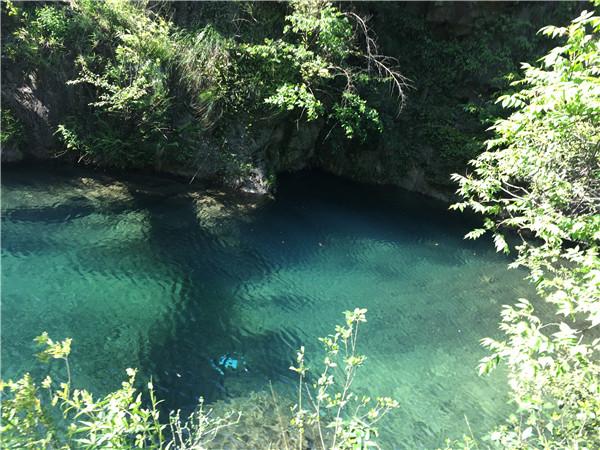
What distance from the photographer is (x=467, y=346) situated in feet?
23.2

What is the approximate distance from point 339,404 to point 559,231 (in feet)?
8.33

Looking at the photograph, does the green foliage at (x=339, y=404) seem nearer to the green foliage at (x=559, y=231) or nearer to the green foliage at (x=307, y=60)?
the green foliage at (x=559, y=231)

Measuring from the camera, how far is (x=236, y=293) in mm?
7523

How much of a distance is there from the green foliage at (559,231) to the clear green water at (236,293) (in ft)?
7.40

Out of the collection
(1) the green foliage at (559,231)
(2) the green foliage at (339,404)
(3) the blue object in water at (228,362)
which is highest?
(1) the green foliage at (559,231)

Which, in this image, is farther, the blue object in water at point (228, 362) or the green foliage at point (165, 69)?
the green foliage at point (165, 69)

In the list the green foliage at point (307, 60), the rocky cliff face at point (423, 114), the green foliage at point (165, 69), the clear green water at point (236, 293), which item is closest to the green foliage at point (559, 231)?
the clear green water at point (236, 293)

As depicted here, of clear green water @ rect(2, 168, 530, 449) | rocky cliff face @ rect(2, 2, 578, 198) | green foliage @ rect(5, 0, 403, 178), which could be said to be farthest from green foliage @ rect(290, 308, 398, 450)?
rocky cliff face @ rect(2, 2, 578, 198)

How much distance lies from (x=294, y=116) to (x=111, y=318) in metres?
7.95

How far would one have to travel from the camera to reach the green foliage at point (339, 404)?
102 inches

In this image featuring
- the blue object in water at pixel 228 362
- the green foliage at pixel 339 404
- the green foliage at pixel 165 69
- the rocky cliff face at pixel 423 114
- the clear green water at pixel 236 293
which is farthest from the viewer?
the rocky cliff face at pixel 423 114

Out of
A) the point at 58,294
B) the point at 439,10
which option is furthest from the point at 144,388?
the point at 439,10

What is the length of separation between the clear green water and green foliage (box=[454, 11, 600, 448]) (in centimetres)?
225

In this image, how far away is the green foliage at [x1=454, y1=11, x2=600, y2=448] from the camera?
2.69m
